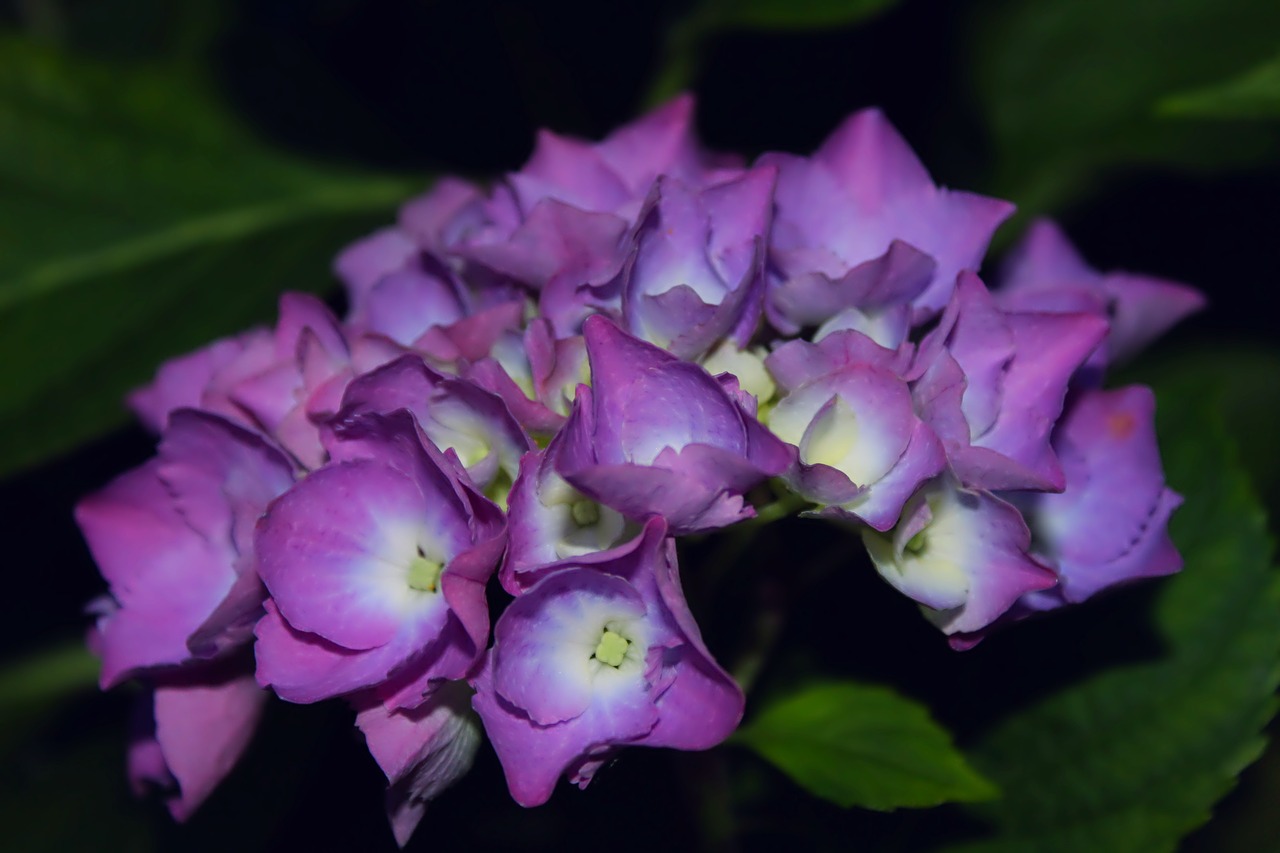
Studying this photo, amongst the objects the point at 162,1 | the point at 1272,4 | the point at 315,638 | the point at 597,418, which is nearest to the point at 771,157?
the point at 597,418

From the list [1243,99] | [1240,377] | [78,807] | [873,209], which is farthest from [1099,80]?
[78,807]

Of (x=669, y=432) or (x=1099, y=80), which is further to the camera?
(x=1099, y=80)

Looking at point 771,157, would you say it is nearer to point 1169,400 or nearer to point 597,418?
point 597,418

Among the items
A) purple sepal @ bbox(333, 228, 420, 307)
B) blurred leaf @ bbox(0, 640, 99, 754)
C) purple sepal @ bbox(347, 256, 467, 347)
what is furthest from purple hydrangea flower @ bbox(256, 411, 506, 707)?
blurred leaf @ bbox(0, 640, 99, 754)

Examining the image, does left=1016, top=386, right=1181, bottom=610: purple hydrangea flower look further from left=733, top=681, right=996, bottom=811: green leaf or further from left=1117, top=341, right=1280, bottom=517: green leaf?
left=1117, top=341, right=1280, bottom=517: green leaf

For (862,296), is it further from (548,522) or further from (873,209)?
(548,522)

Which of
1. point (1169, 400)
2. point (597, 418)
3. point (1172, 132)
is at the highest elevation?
point (597, 418)
